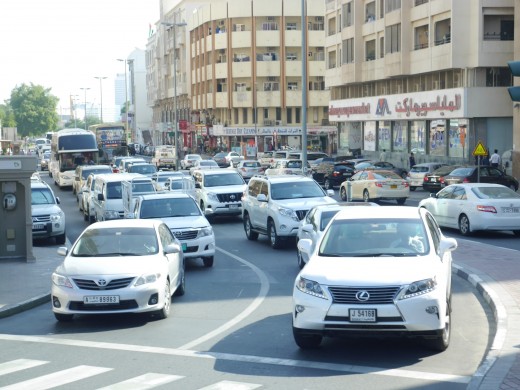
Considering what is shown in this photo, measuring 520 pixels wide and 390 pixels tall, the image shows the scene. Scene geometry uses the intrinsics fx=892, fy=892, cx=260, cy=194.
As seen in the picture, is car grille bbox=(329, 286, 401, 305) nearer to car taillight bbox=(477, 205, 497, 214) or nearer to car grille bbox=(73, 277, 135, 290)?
car grille bbox=(73, 277, 135, 290)

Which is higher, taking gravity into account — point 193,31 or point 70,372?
point 193,31

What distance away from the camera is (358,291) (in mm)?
10180

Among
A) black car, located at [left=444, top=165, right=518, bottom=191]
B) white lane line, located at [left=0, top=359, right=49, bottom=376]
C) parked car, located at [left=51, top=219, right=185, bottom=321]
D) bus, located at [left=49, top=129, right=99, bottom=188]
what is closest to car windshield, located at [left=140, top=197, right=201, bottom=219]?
parked car, located at [left=51, top=219, right=185, bottom=321]

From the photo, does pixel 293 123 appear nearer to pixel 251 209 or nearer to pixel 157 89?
pixel 157 89

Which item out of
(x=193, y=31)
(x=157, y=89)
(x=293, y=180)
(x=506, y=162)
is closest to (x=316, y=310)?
(x=293, y=180)

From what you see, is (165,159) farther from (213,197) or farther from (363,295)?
(363,295)

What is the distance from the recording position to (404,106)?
205 feet

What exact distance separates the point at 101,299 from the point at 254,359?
3.21 m

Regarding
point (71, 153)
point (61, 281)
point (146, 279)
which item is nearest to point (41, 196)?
point (61, 281)

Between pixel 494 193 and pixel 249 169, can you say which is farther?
pixel 249 169

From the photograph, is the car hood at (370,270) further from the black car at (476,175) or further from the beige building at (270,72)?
the beige building at (270,72)

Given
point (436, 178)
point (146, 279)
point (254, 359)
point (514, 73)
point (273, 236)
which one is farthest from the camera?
point (436, 178)

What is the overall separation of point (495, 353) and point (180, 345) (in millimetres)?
4020

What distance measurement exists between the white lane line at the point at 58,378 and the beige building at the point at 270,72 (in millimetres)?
82546
